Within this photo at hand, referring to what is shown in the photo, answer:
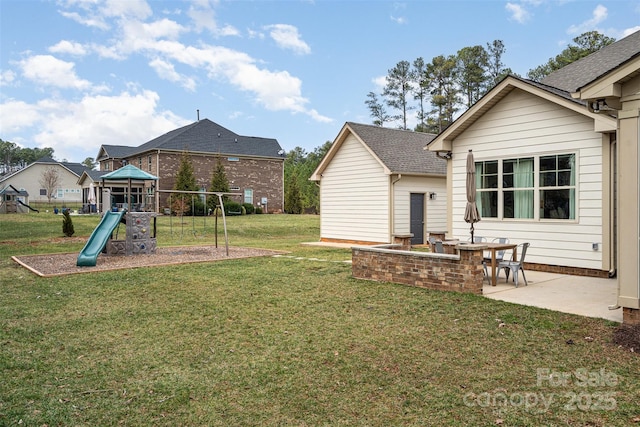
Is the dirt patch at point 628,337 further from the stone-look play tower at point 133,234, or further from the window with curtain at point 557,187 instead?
the stone-look play tower at point 133,234

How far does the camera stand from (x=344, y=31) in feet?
74.0

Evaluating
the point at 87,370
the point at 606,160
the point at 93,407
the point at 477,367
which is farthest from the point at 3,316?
the point at 606,160

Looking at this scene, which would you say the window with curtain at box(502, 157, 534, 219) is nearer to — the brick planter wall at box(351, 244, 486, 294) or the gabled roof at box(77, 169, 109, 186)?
the brick planter wall at box(351, 244, 486, 294)

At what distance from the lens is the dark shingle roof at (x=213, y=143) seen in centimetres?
3775

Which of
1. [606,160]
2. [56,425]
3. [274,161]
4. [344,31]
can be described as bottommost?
[56,425]

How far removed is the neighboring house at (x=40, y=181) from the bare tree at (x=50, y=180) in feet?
0.72

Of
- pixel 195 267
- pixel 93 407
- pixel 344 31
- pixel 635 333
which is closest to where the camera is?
pixel 93 407

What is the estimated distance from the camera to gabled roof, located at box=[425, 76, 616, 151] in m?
9.03

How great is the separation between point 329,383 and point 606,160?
26.4 feet

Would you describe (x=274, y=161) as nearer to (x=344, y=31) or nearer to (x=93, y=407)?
(x=344, y=31)

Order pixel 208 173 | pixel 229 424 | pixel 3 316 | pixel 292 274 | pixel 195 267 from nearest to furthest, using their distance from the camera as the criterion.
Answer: pixel 229 424
pixel 3 316
pixel 292 274
pixel 195 267
pixel 208 173

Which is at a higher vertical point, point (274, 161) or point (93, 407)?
point (274, 161)

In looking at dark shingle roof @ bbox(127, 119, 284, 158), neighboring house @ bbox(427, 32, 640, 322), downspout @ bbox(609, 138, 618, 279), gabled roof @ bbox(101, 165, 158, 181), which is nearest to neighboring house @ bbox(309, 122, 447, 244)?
neighboring house @ bbox(427, 32, 640, 322)

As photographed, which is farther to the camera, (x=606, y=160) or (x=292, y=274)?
(x=292, y=274)
